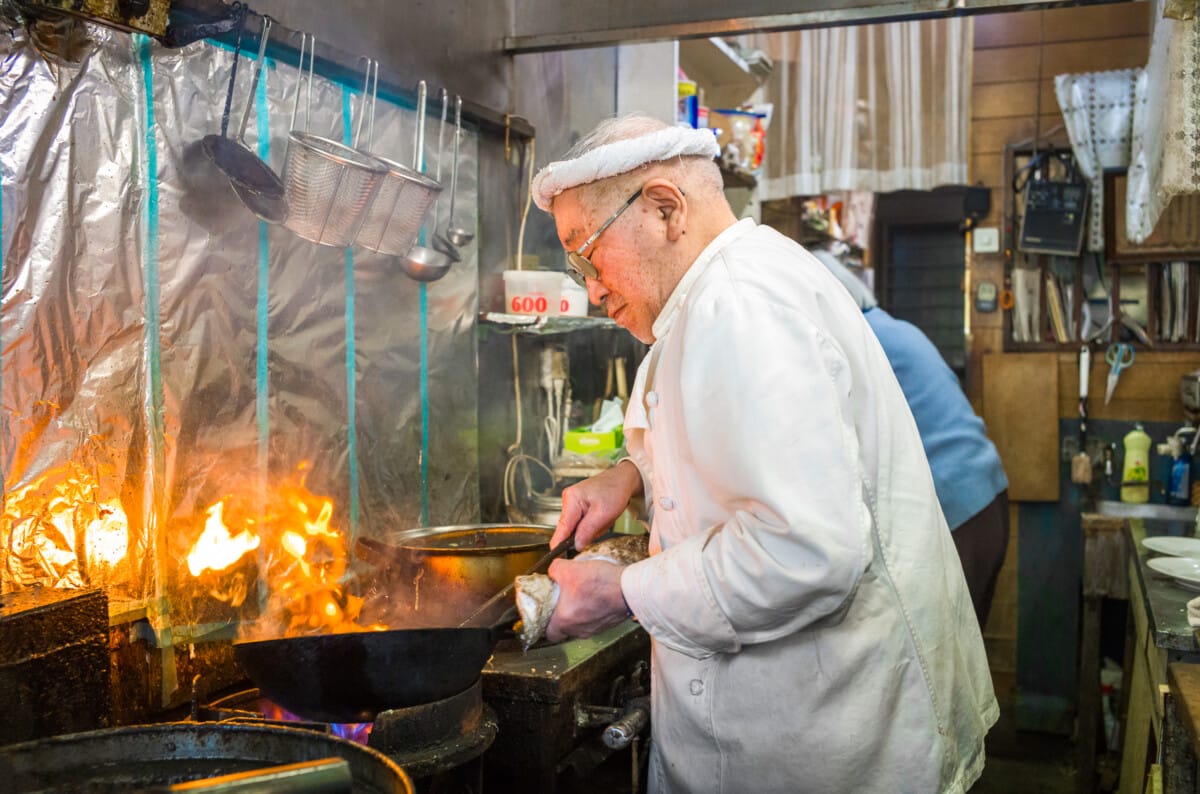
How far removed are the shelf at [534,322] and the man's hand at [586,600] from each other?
1596 millimetres

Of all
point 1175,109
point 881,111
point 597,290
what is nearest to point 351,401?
point 597,290

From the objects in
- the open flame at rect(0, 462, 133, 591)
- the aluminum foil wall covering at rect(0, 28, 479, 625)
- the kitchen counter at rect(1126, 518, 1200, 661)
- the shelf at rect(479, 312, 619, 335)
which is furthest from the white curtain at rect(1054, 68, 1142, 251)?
the open flame at rect(0, 462, 133, 591)

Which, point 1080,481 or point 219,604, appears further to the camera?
point 1080,481

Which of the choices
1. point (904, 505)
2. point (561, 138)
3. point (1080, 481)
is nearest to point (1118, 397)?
point (1080, 481)

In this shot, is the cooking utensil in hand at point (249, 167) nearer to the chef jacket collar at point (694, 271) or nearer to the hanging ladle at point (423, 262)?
the hanging ladle at point (423, 262)

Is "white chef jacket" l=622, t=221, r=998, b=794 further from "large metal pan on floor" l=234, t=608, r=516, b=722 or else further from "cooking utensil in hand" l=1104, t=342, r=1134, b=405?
"cooking utensil in hand" l=1104, t=342, r=1134, b=405

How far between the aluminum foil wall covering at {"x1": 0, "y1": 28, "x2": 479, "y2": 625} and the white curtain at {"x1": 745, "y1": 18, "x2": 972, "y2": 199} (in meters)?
3.10

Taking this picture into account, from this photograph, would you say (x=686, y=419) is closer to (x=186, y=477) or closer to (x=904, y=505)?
(x=904, y=505)

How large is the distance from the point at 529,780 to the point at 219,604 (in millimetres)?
870

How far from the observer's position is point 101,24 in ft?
6.52

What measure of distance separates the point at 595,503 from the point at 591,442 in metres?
1.29

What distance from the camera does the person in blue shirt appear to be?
12.3 feet

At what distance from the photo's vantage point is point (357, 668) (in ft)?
5.48

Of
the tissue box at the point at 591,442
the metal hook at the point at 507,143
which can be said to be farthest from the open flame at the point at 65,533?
the metal hook at the point at 507,143
